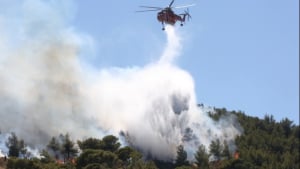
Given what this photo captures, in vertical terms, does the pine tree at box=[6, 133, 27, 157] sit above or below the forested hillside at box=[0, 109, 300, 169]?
above

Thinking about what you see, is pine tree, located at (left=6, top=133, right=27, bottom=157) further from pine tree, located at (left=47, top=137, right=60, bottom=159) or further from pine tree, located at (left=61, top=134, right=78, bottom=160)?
pine tree, located at (left=61, top=134, right=78, bottom=160)

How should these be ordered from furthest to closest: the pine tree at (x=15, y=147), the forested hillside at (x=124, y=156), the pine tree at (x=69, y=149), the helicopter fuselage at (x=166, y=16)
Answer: the pine tree at (x=15, y=147)
the pine tree at (x=69, y=149)
the forested hillside at (x=124, y=156)
the helicopter fuselage at (x=166, y=16)

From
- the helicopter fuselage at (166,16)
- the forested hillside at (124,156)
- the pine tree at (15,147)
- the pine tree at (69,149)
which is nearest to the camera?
the helicopter fuselage at (166,16)

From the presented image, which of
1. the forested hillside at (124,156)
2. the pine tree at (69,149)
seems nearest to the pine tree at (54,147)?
the forested hillside at (124,156)

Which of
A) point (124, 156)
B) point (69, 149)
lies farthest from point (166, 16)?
point (69, 149)

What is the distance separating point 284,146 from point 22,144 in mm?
84851

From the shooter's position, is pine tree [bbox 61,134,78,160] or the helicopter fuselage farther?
pine tree [bbox 61,134,78,160]

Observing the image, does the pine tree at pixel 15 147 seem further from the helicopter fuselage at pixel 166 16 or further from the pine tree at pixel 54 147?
the helicopter fuselage at pixel 166 16

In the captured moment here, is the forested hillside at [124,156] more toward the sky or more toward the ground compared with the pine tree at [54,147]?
more toward the ground

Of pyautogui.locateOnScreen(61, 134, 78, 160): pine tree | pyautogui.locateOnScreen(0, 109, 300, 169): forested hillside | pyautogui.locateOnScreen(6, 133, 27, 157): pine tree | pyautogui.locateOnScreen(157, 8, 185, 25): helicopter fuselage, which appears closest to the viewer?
pyautogui.locateOnScreen(157, 8, 185, 25): helicopter fuselage

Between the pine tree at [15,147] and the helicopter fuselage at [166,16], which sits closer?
the helicopter fuselage at [166,16]

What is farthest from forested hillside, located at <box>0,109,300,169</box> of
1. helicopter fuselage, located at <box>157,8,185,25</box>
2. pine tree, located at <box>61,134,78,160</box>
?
helicopter fuselage, located at <box>157,8,185,25</box>

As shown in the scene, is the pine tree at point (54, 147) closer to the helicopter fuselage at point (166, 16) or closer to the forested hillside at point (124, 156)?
the forested hillside at point (124, 156)

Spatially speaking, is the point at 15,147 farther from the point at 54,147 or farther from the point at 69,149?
the point at 69,149
